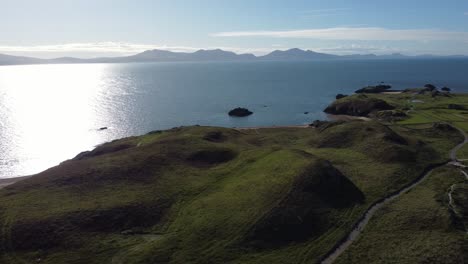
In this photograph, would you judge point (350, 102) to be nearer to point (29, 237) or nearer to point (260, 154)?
point (260, 154)

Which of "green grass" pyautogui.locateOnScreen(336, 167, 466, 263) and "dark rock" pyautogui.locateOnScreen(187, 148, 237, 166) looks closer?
"green grass" pyautogui.locateOnScreen(336, 167, 466, 263)

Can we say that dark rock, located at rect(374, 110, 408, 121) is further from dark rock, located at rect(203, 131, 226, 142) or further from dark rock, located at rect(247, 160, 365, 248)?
dark rock, located at rect(247, 160, 365, 248)

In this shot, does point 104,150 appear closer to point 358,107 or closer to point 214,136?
point 214,136

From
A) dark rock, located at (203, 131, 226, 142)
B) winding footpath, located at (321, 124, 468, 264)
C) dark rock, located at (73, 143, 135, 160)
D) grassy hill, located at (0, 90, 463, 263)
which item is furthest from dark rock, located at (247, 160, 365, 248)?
dark rock, located at (73, 143, 135, 160)

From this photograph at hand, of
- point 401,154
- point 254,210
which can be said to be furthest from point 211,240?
point 401,154

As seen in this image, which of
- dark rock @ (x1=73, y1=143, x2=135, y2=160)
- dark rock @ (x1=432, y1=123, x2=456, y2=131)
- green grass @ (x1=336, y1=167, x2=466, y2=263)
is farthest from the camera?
dark rock @ (x1=432, y1=123, x2=456, y2=131)

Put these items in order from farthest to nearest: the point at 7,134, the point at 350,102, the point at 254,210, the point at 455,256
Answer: the point at 350,102
the point at 7,134
the point at 254,210
the point at 455,256

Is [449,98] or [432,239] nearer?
[432,239]

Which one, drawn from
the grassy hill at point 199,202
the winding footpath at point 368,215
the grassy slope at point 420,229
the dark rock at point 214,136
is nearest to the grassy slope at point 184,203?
the grassy hill at point 199,202
